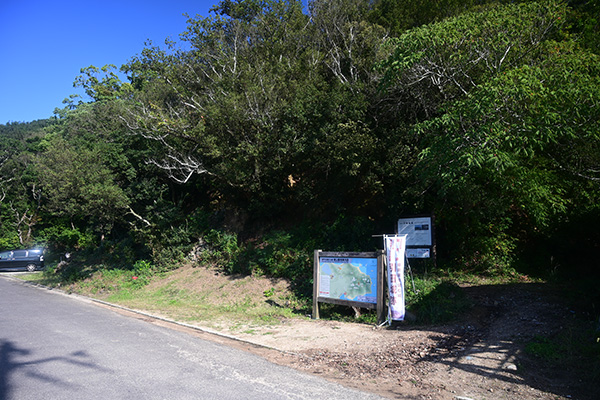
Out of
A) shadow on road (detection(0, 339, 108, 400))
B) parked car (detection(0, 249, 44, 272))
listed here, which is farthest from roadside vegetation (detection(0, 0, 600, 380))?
parked car (detection(0, 249, 44, 272))

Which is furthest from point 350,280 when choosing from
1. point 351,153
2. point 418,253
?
point 351,153

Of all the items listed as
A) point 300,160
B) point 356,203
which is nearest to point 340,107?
point 300,160

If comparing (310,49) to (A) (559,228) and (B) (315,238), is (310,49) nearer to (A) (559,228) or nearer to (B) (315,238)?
(B) (315,238)

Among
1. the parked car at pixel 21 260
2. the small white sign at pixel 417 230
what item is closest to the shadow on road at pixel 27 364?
the small white sign at pixel 417 230

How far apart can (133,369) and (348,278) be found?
17.9ft

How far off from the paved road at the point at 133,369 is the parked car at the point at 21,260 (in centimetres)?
2574

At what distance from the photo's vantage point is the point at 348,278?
9.77 m

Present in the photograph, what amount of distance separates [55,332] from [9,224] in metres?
40.3

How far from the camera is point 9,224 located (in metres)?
40.0

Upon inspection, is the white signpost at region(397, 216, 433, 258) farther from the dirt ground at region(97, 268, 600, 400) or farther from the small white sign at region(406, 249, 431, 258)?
the dirt ground at region(97, 268, 600, 400)

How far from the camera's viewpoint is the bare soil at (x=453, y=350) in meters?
5.19

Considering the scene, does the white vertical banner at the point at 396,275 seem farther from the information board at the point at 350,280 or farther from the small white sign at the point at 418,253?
the small white sign at the point at 418,253

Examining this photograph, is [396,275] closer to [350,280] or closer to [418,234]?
[350,280]

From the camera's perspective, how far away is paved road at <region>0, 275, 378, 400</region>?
498 centimetres
